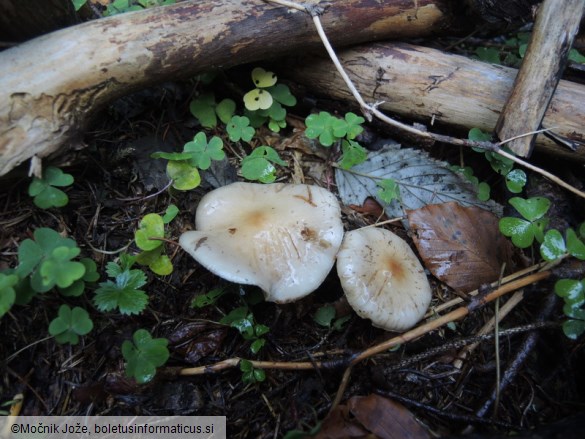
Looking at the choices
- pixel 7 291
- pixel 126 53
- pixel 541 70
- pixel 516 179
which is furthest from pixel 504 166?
pixel 7 291


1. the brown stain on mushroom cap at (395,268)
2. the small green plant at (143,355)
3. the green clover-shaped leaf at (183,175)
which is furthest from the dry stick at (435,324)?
the green clover-shaped leaf at (183,175)

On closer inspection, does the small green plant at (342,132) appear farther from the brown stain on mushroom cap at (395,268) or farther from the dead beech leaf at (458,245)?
the brown stain on mushroom cap at (395,268)

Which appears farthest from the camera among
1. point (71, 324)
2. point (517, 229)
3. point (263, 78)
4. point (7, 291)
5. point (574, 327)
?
point (263, 78)

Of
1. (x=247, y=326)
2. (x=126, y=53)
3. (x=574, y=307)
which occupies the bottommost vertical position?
(x=247, y=326)

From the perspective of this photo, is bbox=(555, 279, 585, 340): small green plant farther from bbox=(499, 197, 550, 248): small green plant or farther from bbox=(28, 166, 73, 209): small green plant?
bbox=(28, 166, 73, 209): small green plant

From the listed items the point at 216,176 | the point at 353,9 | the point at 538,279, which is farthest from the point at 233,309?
the point at 353,9

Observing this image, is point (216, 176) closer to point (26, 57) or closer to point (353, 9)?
point (26, 57)

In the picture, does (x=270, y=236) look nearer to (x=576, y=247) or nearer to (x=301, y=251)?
(x=301, y=251)
